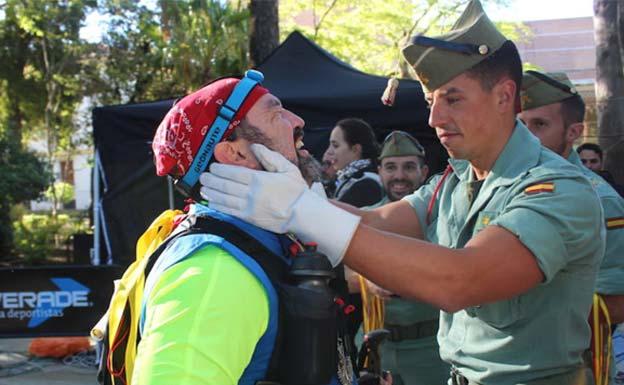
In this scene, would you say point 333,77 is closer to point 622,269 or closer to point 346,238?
point 622,269

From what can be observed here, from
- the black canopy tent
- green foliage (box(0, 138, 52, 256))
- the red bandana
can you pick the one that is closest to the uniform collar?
the red bandana

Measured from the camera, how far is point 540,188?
196 cm

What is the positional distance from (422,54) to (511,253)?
0.73 metres

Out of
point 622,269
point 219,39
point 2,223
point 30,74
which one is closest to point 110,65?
point 30,74

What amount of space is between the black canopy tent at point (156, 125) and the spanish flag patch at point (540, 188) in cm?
452

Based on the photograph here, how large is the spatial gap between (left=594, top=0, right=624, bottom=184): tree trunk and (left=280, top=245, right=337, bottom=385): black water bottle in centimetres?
791

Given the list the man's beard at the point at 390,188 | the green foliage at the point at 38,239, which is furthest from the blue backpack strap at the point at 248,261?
the green foliage at the point at 38,239

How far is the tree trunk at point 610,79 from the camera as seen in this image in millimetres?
8672

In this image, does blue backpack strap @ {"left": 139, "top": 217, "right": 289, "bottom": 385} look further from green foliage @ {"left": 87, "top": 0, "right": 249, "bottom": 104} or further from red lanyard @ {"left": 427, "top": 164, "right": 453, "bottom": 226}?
green foliage @ {"left": 87, "top": 0, "right": 249, "bottom": 104}

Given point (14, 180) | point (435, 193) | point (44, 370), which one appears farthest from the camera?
point (14, 180)

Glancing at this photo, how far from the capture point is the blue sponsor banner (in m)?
6.34

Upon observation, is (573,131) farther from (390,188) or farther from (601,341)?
(390,188)

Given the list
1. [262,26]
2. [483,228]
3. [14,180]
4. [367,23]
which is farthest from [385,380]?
[367,23]

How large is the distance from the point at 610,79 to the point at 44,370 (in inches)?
292
